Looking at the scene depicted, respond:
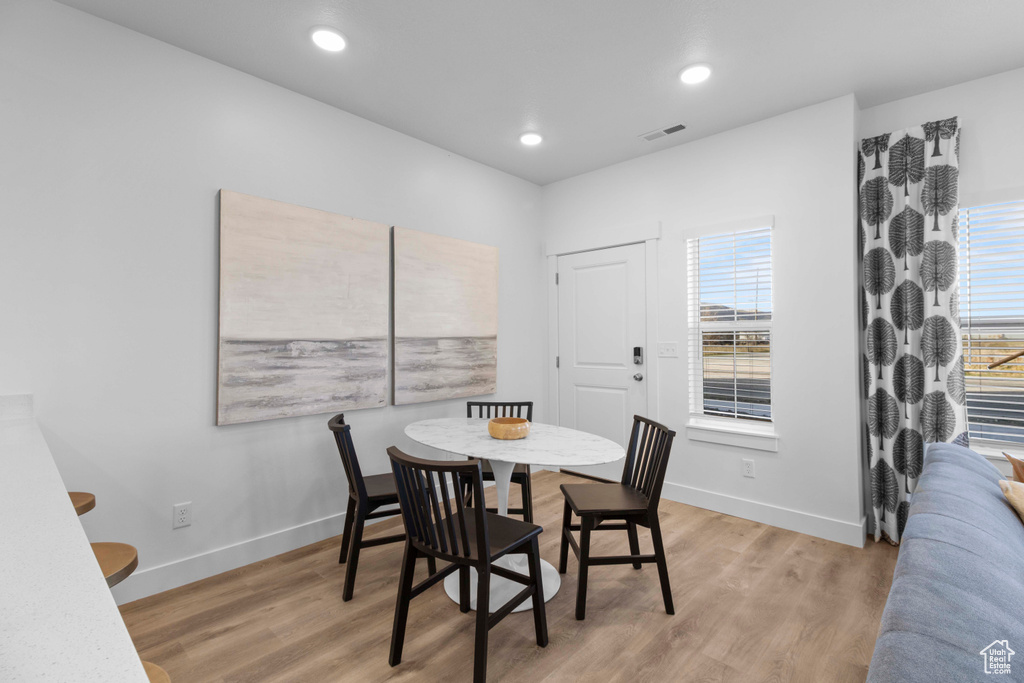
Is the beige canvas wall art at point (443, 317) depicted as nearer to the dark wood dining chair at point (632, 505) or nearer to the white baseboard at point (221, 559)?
the white baseboard at point (221, 559)

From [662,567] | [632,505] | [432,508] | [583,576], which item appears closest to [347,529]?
[432,508]

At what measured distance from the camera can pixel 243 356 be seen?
2637 mm

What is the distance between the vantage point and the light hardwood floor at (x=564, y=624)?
185 centimetres

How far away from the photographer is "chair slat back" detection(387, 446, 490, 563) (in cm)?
175

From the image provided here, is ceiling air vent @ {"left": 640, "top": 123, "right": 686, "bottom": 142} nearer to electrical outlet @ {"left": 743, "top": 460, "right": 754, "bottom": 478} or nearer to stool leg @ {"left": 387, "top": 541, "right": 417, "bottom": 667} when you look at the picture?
electrical outlet @ {"left": 743, "top": 460, "right": 754, "bottom": 478}

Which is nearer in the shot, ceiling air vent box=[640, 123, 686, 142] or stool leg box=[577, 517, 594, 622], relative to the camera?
stool leg box=[577, 517, 594, 622]

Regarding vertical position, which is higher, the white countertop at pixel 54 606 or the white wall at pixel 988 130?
the white wall at pixel 988 130

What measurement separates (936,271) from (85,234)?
14.5 feet

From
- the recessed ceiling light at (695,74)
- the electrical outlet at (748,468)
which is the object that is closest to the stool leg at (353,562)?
the electrical outlet at (748,468)

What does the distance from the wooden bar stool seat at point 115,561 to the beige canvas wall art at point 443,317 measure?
71.6 inches

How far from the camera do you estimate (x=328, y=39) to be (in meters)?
2.41

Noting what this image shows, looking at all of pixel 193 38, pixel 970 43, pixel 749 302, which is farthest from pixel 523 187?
pixel 970 43

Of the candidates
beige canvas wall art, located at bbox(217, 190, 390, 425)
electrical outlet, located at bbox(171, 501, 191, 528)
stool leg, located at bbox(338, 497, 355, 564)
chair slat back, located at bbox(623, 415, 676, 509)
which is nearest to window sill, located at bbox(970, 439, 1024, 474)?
chair slat back, located at bbox(623, 415, 676, 509)

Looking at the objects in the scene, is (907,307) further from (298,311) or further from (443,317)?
(298,311)
